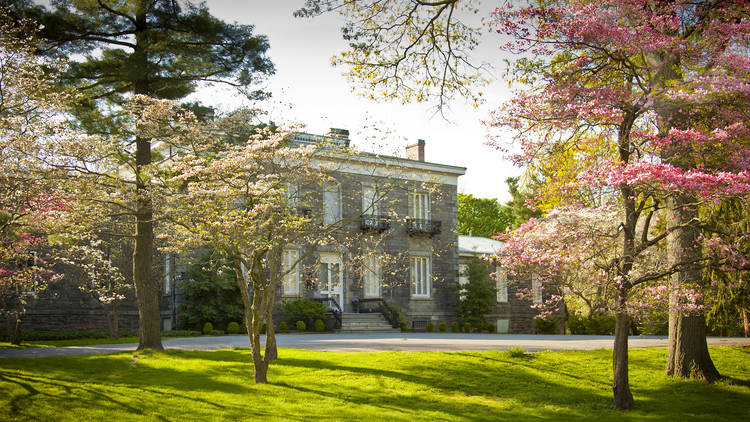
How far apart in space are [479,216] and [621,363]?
138ft

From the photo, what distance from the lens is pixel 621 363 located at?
1085 centimetres

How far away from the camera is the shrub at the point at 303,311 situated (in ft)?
84.7

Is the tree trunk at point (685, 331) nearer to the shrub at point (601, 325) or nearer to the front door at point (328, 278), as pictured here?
the front door at point (328, 278)

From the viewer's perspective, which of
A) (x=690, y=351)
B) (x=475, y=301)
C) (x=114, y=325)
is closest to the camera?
(x=690, y=351)

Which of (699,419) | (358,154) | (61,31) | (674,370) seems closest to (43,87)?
(61,31)

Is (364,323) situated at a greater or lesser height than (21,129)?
lesser

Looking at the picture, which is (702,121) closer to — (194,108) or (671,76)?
(671,76)

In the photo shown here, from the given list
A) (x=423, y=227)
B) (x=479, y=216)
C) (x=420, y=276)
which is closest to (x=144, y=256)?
(x=423, y=227)

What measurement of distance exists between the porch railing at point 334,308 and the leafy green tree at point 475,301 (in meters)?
6.02

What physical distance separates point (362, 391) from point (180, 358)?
16.4 ft

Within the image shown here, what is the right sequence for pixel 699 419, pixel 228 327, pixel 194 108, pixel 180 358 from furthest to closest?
1. pixel 228 327
2. pixel 194 108
3. pixel 180 358
4. pixel 699 419

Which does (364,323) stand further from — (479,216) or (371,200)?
(479,216)

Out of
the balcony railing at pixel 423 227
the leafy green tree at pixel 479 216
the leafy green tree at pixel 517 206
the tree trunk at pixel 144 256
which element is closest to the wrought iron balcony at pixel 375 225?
the balcony railing at pixel 423 227

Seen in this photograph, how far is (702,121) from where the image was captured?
11352 millimetres
